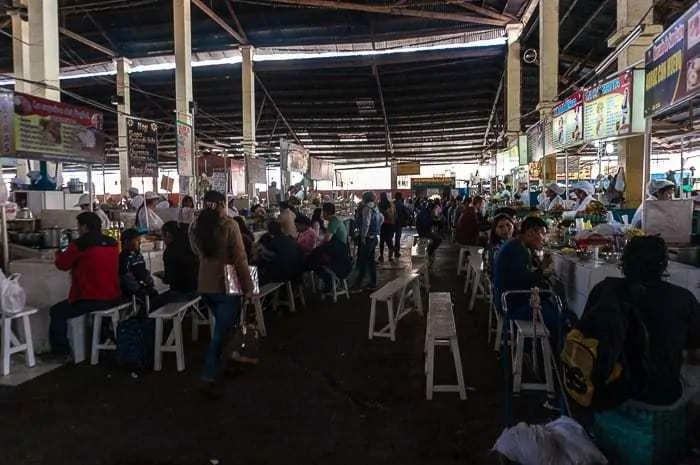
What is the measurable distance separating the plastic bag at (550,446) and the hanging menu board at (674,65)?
8.25 ft

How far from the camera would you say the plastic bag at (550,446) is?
2.38 meters

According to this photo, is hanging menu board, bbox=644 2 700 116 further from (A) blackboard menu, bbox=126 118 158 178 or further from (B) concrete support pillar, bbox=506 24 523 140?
(B) concrete support pillar, bbox=506 24 523 140

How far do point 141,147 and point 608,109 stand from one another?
624 cm

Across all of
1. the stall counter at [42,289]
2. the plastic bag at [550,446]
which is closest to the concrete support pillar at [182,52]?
the stall counter at [42,289]

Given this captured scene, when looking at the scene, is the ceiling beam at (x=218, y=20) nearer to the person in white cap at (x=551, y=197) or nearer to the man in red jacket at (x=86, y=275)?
the person in white cap at (x=551, y=197)

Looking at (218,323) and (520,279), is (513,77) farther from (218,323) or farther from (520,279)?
(218,323)

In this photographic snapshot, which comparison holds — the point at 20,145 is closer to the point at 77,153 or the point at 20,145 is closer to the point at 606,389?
the point at 77,153

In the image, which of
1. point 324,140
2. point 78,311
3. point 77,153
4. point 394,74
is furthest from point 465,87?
point 78,311

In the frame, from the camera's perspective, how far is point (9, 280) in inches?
195

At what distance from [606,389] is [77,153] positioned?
6.39 m

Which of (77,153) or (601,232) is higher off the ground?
(77,153)

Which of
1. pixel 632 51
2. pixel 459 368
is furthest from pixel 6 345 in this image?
pixel 632 51

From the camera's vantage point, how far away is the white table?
3592 millimetres

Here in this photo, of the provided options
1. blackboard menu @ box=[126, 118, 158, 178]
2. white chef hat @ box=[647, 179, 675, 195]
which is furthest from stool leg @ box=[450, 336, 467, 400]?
blackboard menu @ box=[126, 118, 158, 178]
